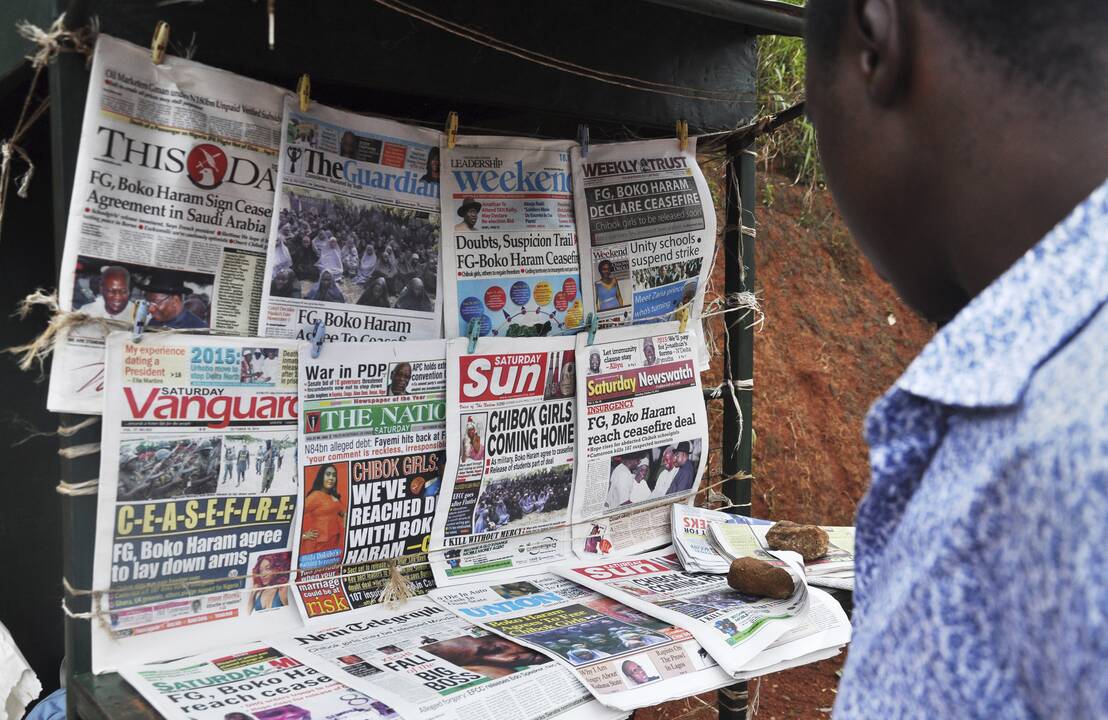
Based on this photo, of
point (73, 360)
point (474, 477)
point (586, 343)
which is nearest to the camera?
point (73, 360)

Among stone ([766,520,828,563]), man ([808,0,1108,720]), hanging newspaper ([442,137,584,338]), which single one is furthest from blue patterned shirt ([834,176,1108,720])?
stone ([766,520,828,563])

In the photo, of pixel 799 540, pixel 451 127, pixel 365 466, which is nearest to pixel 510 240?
pixel 451 127

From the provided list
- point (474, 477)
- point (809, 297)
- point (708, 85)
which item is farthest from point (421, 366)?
point (809, 297)

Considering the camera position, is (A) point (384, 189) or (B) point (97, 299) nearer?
(B) point (97, 299)

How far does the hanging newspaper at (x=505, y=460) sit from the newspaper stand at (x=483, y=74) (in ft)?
1.70

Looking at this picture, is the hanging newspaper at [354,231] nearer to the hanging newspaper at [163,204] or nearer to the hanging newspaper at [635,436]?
the hanging newspaper at [163,204]

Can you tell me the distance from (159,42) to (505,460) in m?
1.04

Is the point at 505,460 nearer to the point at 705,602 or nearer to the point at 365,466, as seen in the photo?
the point at 365,466

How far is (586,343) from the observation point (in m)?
1.94

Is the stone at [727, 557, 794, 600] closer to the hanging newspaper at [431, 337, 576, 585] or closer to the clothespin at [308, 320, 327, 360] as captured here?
the hanging newspaper at [431, 337, 576, 585]

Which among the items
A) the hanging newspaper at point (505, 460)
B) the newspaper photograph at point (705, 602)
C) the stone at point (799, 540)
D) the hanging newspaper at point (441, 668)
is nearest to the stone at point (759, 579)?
the newspaper photograph at point (705, 602)

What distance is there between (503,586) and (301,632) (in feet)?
1.48

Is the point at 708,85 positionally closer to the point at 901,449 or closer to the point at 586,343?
the point at 586,343

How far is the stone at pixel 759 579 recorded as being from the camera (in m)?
1.77
